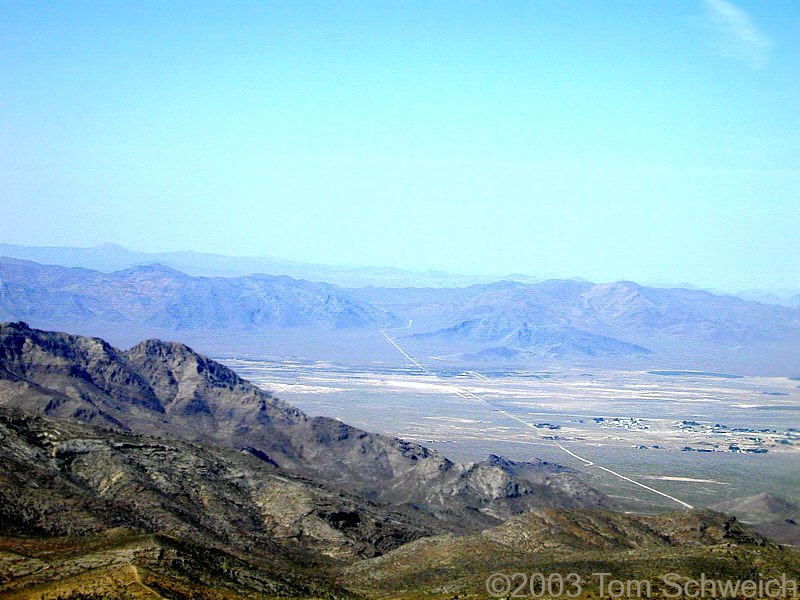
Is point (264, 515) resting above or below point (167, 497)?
below

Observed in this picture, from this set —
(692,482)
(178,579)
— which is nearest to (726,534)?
(178,579)

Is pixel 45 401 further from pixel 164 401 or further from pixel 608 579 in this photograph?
pixel 608 579

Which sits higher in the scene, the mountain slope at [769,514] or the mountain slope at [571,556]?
the mountain slope at [571,556]

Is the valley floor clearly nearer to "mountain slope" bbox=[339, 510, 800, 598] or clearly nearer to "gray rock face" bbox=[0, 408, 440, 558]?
"mountain slope" bbox=[339, 510, 800, 598]

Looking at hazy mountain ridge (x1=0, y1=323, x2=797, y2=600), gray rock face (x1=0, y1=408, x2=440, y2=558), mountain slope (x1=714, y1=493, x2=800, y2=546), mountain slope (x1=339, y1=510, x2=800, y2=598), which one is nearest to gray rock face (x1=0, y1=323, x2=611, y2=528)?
hazy mountain ridge (x1=0, y1=323, x2=797, y2=600)

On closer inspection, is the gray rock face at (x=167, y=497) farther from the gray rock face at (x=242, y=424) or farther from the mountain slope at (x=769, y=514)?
the mountain slope at (x=769, y=514)

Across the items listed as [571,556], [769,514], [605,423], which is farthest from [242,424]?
[605,423]

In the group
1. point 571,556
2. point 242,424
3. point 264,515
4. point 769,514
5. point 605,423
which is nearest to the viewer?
point 571,556

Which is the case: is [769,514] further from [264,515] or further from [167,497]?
[167,497]

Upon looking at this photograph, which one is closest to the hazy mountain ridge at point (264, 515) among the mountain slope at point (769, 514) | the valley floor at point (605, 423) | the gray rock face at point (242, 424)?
the gray rock face at point (242, 424)
